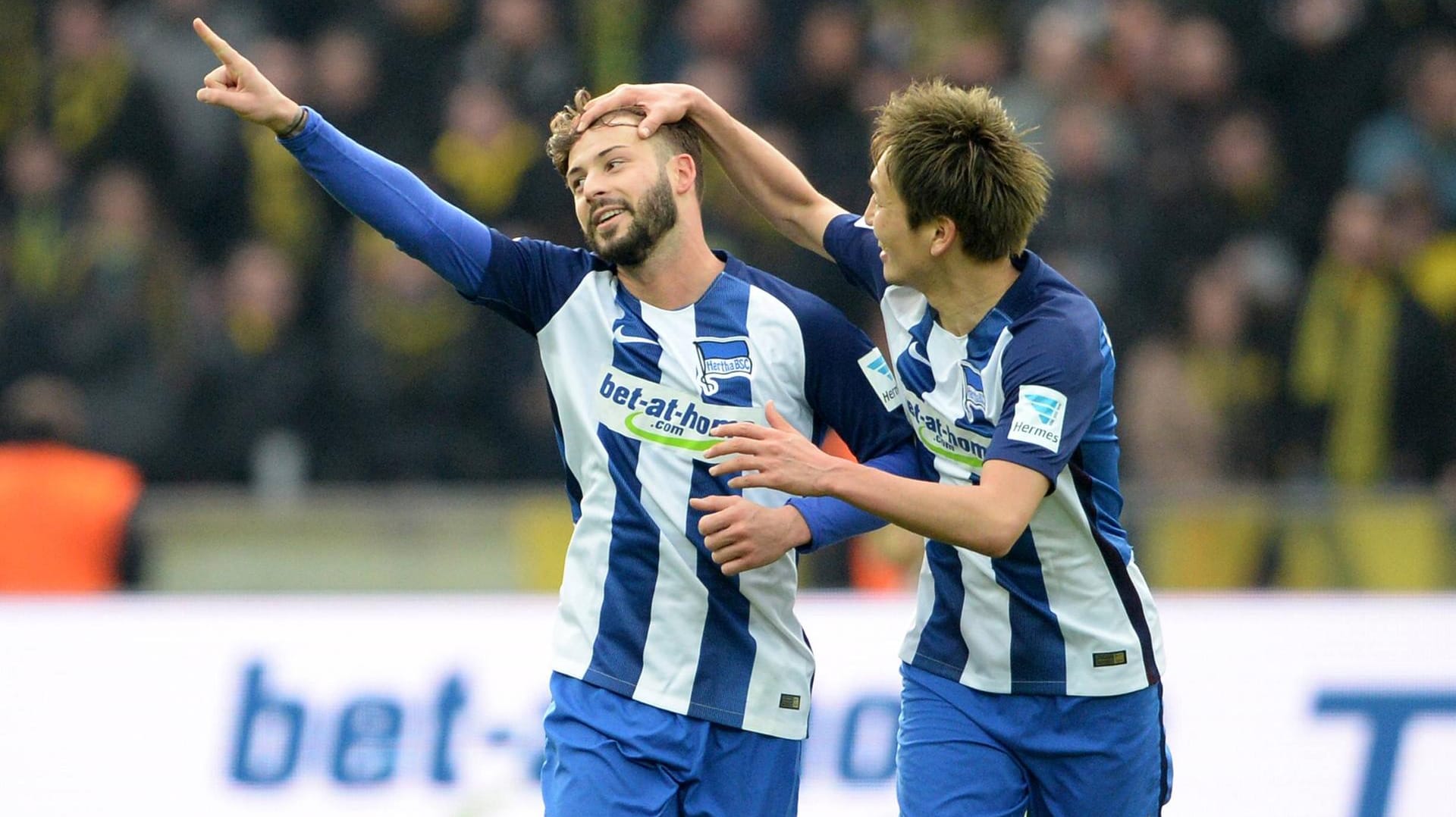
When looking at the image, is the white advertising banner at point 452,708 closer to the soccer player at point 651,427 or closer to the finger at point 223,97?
the soccer player at point 651,427

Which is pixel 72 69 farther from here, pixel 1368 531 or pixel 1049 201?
pixel 1368 531

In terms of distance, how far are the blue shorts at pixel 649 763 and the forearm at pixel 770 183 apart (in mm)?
1289

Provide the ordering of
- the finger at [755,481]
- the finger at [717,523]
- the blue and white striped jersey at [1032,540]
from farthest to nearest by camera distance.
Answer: the blue and white striped jersey at [1032,540], the finger at [717,523], the finger at [755,481]

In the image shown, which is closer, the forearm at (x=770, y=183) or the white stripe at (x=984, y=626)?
the white stripe at (x=984, y=626)

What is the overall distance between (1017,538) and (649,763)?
94cm

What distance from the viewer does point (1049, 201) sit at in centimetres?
884

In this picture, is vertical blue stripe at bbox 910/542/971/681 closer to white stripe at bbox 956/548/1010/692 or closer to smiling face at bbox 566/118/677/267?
white stripe at bbox 956/548/1010/692

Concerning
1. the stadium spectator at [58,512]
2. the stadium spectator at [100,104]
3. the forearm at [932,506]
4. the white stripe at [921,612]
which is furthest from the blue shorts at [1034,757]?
the stadium spectator at [100,104]

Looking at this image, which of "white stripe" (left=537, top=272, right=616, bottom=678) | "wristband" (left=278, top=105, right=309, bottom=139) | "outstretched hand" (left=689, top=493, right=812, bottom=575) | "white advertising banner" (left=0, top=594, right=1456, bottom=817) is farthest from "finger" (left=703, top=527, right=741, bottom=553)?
"white advertising banner" (left=0, top=594, right=1456, bottom=817)

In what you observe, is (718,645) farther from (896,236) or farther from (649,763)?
(896,236)

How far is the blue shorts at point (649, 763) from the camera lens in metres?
3.92

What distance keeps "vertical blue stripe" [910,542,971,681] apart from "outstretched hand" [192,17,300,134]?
1.72 meters

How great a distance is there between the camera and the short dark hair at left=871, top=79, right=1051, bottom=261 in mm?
3922

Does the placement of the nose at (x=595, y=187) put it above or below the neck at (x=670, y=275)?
above
